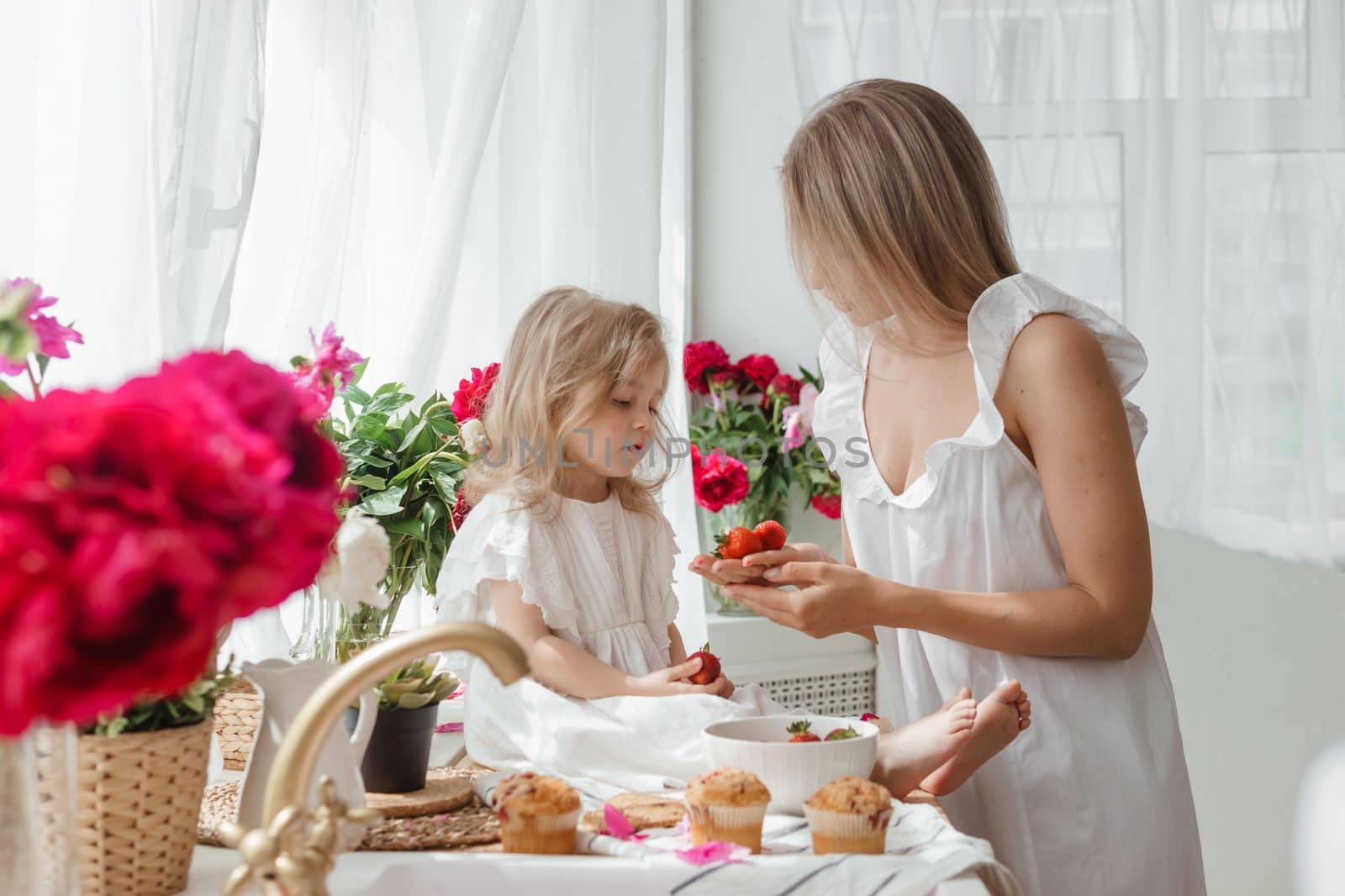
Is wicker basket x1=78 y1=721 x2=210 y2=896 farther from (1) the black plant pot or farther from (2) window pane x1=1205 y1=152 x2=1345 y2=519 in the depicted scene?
(2) window pane x1=1205 y1=152 x2=1345 y2=519

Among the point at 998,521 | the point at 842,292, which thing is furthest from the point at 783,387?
the point at 998,521

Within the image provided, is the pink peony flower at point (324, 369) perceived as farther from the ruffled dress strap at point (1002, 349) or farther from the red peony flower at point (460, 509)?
the ruffled dress strap at point (1002, 349)

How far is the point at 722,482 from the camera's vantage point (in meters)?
2.53

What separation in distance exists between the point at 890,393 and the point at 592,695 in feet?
1.90

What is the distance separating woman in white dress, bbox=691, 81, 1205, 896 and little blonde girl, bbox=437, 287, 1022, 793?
0.16m

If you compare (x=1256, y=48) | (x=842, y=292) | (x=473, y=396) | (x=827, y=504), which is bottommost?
(x=827, y=504)

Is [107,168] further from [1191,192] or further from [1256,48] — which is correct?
[1256,48]

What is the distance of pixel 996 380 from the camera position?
1.33 meters

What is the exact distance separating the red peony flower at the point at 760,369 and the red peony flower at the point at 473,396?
52.4 inches

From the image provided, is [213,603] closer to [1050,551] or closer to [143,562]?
[143,562]

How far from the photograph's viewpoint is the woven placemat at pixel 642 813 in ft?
3.19

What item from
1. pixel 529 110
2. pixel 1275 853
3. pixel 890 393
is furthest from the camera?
pixel 1275 853

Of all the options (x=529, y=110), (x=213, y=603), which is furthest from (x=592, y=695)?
(x=529, y=110)

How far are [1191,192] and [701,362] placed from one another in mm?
1154
